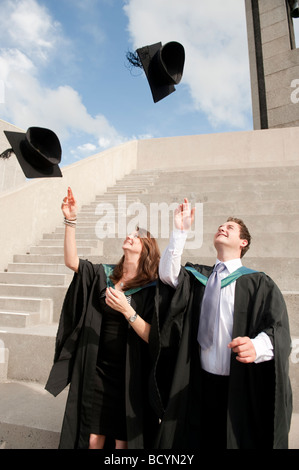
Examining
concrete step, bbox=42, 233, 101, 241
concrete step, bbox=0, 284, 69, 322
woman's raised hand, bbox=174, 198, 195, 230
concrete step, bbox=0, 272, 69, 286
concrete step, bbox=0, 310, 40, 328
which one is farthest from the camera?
Result: concrete step, bbox=42, 233, 101, 241

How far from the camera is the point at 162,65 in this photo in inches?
105

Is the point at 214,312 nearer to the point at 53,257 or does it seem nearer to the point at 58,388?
the point at 58,388

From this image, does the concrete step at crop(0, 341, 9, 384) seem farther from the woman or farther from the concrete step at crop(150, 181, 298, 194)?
the concrete step at crop(150, 181, 298, 194)

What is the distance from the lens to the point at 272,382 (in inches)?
54.2

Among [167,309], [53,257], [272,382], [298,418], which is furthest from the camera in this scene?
[53,257]

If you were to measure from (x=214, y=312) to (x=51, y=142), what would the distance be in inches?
63.6

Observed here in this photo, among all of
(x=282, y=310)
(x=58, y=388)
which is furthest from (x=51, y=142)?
(x=282, y=310)

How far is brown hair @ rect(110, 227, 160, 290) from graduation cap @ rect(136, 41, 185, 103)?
1632 millimetres

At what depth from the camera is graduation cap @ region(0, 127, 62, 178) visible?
2.13 meters

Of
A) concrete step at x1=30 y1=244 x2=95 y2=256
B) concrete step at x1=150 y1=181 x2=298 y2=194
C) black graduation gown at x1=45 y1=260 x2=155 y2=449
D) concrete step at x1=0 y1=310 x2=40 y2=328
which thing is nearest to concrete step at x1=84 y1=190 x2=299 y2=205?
concrete step at x1=150 y1=181 x2=298 y2=194

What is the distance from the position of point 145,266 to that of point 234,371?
2.38ft

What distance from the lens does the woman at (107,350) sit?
161cm

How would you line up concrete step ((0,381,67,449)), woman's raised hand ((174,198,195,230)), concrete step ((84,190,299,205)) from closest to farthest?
woman's raised hand ((174,198,195,230)) < concrete step ((0,381,67,449)) < concrete step ((84,190,299,205))

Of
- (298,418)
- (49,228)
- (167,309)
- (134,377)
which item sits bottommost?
(298,418)
